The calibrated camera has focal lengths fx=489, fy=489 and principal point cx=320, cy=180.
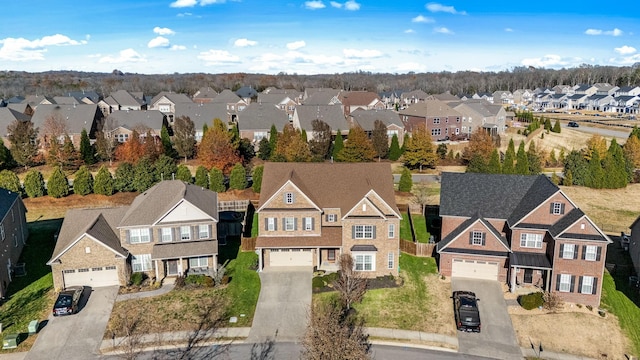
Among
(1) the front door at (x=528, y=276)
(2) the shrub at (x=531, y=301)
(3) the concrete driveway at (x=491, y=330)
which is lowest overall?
(3) the concrete driveway at (x=491, y=330)

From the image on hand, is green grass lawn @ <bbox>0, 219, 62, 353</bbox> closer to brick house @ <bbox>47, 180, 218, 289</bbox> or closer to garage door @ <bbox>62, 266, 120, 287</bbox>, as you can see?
garage door @ <bbox>62, 266, 120, 287</bbox>

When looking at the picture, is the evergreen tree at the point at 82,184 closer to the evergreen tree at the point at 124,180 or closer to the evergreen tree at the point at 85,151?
the evergreen tree at the point at 124,180

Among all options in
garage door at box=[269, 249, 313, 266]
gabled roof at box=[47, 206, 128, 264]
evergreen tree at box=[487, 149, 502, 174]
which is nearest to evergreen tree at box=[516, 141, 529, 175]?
evergreen tree at box=[487, 149, 502, 174]

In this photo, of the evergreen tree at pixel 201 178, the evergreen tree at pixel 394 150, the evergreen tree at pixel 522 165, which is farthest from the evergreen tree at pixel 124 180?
the evergreen tree at pixel 522 165

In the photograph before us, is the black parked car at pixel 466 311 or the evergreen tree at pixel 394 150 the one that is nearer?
the black parked car at pixel 466 311

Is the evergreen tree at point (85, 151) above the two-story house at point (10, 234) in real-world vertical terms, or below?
above

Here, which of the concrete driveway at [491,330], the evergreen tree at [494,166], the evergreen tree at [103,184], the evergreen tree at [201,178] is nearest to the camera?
the concrete driveway at [491,330]

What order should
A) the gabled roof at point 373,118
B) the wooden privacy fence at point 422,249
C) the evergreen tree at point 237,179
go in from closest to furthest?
the wooden privacy fence at point 422,249
the evergreen tree at point 237,179
the gabled roof at point 373,118
